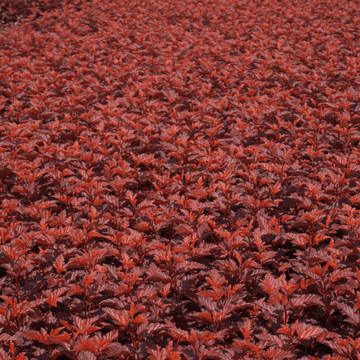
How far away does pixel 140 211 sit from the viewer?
3863 mm

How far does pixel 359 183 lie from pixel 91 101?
4130 mm

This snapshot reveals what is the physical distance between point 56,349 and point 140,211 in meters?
1.55

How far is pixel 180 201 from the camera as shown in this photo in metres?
3.74

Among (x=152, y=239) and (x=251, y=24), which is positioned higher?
(x=251, y=24)

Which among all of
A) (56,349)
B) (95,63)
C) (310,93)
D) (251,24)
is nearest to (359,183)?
(310,93)

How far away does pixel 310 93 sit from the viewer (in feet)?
20.3

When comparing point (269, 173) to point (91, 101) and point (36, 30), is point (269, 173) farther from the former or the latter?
point (36, 30)

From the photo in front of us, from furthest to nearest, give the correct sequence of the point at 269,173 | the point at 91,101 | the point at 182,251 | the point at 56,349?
the point at 91,101
the point at 269,173
the point at 182,251
the point at 56,349

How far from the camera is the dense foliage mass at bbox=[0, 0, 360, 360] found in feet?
9.09

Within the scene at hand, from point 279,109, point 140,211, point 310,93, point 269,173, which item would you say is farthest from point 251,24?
point 140,211

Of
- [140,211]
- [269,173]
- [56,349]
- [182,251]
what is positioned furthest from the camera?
[269,173]

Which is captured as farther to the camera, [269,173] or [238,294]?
[269,173]

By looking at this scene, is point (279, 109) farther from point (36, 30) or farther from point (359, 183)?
point (36, 30)

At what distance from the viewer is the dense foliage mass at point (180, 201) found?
2771 mm
